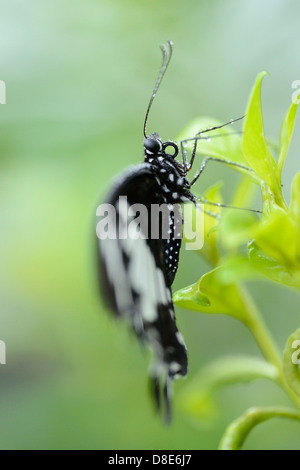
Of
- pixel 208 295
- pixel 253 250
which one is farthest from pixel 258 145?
pixel 208 295

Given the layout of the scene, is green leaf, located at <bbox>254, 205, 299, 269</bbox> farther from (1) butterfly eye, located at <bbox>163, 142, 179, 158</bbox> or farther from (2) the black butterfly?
(1) butterfly eye, located at <bbox>163, 142, 179, 158</bbox>

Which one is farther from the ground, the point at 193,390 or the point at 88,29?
the point at 88,29

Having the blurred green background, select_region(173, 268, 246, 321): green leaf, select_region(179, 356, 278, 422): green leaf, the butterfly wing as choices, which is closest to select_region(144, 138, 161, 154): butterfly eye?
the butterfly wing

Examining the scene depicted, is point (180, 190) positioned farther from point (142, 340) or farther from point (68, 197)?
point (68, 197)

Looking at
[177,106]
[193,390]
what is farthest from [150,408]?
[177,106]

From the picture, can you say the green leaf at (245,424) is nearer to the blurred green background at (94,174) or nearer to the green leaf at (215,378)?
the green leaf at (215,378)

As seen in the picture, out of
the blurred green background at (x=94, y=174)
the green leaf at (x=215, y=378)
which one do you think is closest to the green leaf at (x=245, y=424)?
the green leaf at (x=215, y=378)
